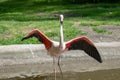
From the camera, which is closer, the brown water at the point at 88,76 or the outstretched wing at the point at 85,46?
the outstretched wing at the point at 85,46

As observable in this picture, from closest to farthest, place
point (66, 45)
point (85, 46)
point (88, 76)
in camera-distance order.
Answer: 1. point (66, 45)
2. point (85, 46)
3. point (88, 76)

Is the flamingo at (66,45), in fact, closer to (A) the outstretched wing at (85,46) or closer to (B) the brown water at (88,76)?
(A) the outstretched wing at (85,46)

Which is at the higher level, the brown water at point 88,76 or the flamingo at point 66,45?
the flamingo at point 66,45

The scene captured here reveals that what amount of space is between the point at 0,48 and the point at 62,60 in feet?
4.52

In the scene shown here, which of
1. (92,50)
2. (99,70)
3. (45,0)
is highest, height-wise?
(92,50)

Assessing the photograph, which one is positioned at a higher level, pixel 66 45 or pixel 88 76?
pixel 66 45

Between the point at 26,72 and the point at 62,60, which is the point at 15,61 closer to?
the point at 26,72

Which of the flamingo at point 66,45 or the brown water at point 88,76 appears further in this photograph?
the brown water at point 88,76

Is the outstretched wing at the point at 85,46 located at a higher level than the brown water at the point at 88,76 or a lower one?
higher

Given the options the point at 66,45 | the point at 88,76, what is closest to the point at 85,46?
the point at 66,45

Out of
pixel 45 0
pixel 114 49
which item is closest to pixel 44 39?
pixel 114 49

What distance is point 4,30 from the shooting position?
1020 centimetres

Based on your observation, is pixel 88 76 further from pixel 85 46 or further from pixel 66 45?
pixel 66 45

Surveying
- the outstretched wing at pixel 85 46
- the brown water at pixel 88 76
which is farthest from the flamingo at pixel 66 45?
the brown water at pixel 88 76
